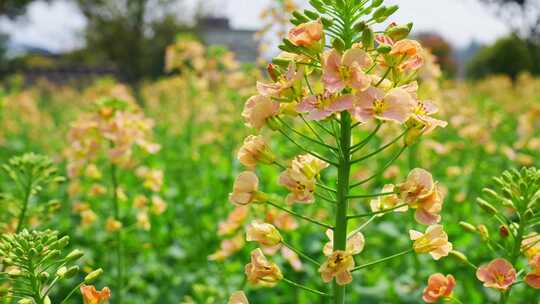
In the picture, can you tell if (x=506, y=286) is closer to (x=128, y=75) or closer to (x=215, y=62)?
(x=215, y=62)

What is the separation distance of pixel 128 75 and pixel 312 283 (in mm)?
22191

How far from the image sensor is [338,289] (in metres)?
1.52

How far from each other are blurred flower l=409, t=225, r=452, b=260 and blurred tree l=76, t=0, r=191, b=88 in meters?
24.1

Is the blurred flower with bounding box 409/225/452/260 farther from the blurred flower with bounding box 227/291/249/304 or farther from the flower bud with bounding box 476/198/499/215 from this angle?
the blurred flower with bounding box 227/291/249/304

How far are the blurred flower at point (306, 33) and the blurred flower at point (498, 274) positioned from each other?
2.22 feet

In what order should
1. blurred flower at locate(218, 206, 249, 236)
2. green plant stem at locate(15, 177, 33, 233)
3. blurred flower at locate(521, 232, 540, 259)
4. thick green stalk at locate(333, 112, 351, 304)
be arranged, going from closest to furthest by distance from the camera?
thick green stalk at locate(333, 112, 351, 304), blurred flower at locate(521, 232, 540, 259), green plant stem at locate(15, 177, 33, 233), blurred flower at locate(218, 206, 249, 236)

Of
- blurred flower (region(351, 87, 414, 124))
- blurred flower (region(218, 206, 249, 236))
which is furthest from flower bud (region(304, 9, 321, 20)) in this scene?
blurred flower (region(218, 206, 249, 236))

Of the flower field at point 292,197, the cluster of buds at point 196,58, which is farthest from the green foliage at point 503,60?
the cluster of buds at point 196,58

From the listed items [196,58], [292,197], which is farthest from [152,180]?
[196,58]

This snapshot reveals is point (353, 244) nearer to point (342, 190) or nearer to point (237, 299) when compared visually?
point (342, 190)

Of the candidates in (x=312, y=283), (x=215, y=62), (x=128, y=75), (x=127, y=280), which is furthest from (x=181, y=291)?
(x=128, y=75)

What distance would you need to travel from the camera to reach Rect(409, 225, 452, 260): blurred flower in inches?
A: 59.5

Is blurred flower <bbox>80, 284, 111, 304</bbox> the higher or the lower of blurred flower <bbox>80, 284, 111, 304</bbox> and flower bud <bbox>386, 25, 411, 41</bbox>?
the lower

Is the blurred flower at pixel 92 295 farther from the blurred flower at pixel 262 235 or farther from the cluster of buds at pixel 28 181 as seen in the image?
the cluster of buds at pixel 28 181
